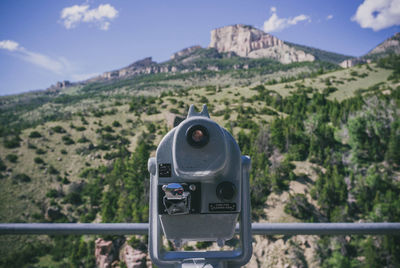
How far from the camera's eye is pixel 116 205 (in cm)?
2047

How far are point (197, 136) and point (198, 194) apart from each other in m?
0.30

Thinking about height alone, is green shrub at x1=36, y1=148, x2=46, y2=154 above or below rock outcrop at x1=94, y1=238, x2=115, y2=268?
above

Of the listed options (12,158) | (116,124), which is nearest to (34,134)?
(12,158)

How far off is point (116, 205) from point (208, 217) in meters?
21.2

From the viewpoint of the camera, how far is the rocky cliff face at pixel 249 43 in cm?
Result: 16312

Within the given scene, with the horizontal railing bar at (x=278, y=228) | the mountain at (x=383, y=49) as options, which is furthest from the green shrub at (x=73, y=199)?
the mountain at (x=383, y=49)

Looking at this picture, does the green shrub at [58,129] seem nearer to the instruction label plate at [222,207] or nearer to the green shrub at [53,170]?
the green shrub at [53,170]

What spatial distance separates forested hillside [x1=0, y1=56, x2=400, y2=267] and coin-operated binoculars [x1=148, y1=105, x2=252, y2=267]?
9.68 metres

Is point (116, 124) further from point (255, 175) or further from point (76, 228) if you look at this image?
point (76, 228)

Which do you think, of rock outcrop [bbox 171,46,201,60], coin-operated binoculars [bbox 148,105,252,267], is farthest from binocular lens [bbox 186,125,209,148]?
rock outcrop [bbox 171,46,201,60]

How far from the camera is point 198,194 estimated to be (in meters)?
1.26

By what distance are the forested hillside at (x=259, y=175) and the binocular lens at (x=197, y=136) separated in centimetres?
997

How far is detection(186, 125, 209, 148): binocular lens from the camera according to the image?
1.23m

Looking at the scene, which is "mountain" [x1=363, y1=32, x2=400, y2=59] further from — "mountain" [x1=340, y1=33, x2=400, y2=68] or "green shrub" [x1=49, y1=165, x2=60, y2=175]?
"green shrub" [x1=49, y1=165, x2=60, y2=175]
